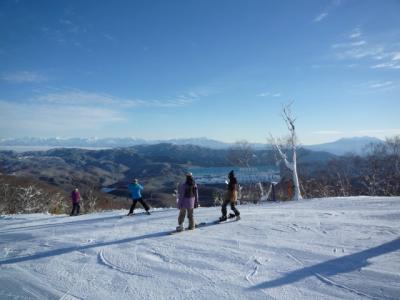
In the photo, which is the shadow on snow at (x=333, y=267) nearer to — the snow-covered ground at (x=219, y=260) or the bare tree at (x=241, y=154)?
the snow-covered ground at (x=219, y=260)

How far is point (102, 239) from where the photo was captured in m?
10.3

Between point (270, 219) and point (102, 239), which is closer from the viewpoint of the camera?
point (102, 239)

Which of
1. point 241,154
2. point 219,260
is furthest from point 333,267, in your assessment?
point 241,154

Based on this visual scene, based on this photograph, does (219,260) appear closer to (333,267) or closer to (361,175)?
(333,267)

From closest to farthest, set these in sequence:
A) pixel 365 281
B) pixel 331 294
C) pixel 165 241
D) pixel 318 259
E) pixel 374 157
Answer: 1. pixel 331 294
2. pixel 365 281
3. pixel 318 259
4. pixel 165 241
5. pixel 374 157

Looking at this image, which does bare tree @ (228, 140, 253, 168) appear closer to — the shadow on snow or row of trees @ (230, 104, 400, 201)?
row of trees @ (230, 104, 400, 201)

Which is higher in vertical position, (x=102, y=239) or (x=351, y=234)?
(x=351, y=234)

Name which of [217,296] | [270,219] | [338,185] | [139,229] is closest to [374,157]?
[338,185]

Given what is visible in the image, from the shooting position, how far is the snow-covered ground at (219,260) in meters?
5.94

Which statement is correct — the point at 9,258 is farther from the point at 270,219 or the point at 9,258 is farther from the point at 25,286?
the point at 270,219

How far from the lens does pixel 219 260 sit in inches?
293

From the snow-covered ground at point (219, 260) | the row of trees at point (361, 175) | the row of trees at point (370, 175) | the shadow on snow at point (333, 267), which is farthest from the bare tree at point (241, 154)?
the shadow on snow at point (333, 267)

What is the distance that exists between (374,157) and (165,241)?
36.7 m

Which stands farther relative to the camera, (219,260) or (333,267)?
(219,260)
